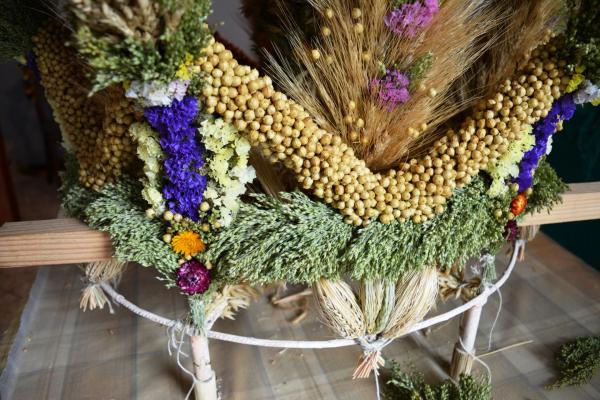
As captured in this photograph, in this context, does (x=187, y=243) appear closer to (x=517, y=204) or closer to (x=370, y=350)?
(x=370, y=350)

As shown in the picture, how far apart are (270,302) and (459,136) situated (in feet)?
1.92

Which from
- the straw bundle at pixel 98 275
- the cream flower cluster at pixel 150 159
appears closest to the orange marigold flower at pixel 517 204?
the cream flower cluster at pixel 150 159

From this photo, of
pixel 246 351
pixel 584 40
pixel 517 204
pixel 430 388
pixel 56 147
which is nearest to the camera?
pixel 584 40

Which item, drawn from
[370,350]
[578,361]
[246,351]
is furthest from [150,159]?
[578,361]

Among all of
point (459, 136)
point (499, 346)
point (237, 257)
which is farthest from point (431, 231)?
point (499, 346)

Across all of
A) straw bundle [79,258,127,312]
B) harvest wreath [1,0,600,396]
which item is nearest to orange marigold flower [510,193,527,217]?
harvest wreath [1,0,600,396]

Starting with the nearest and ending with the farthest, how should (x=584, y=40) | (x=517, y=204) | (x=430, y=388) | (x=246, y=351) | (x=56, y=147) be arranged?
(x=584, y=40) → (x=517, y=204) → (x=430, y=388) → (x=246, y=351) → (x=56, y=147)

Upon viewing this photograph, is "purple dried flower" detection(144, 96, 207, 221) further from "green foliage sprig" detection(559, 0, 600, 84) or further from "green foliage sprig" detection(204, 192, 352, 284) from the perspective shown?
"green foliage sprig" detection(559, 0, 600, 84)

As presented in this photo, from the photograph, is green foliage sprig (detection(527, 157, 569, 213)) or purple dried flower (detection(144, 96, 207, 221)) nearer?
purple dried flower (detection(144, 96, 207, 221))

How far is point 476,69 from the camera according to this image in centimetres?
68

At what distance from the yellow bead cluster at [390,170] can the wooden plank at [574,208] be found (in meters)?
0.18

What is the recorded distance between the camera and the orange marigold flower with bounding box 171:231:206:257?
0.58 meters

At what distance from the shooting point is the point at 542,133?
0.61m

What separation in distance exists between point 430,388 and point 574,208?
0.36m
